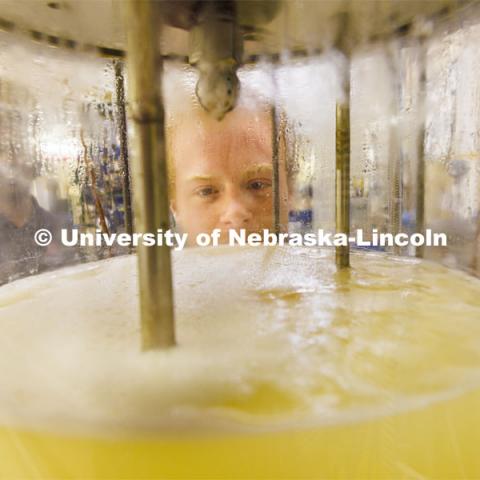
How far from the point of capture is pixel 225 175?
140 cm

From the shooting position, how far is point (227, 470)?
32cm

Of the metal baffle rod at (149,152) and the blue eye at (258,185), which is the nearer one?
the metal baffle rod at (149,152)

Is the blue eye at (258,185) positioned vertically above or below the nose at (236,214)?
above

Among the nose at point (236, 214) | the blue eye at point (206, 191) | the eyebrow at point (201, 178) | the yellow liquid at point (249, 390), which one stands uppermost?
the eyebrow at point (201, 178)

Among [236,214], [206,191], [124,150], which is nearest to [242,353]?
[124,150]

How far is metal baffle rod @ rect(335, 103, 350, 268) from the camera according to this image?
736mm

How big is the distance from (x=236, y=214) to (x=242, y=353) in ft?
2.91

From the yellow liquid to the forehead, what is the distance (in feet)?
2.58

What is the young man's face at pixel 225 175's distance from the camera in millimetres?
1278

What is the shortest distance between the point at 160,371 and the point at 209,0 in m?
0.40

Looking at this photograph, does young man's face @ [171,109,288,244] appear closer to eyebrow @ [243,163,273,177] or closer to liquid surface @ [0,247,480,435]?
eyebrow @ [243,163,273,177]

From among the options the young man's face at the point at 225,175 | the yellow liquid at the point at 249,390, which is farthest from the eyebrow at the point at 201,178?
the yellow liquid at the point at 249,390

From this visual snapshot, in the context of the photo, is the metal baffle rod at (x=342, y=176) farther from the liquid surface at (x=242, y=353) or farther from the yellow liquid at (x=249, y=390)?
the yellow liquid at (x=249, y=390)

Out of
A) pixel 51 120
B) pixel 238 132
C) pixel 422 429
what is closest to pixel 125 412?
pixel 422 429
